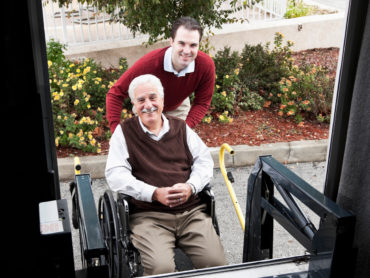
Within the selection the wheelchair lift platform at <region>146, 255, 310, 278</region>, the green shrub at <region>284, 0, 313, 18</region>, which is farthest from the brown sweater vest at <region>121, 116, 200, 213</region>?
the green shrub at <region>284, 0, 313, 18</region>

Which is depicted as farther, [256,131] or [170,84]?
[256,131]

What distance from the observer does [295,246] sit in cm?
324

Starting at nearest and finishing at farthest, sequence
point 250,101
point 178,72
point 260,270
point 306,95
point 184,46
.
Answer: point 260,270 → point 184,46 → point 178,72 → point 306,95 → point 250,101

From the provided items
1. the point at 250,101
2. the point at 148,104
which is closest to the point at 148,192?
the point at 148,104

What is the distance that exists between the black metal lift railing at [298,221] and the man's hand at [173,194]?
35 cm

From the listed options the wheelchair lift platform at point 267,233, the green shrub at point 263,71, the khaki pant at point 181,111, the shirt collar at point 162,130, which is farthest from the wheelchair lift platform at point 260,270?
the green shrub at point 263,71

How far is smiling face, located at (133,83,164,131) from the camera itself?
7.82 ft

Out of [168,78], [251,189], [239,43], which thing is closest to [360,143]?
[251,189]

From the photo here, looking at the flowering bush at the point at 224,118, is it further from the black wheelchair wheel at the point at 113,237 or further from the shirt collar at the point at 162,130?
the black wheelchair wheel at the point at 113,237

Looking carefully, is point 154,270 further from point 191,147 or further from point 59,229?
point 59,229

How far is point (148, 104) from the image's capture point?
7.86 ft

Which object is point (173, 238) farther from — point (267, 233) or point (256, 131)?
point (256, 131)

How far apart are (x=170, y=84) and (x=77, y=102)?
1.79 meters

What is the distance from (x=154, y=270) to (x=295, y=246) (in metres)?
1.48
